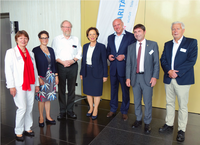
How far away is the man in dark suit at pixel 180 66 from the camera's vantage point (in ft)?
8.23

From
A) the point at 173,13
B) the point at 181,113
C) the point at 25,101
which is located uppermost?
the point at 173,13

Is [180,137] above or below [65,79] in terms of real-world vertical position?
below

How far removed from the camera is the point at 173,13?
12.2 ft

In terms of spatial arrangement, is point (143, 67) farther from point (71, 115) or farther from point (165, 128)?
point (71, 115)

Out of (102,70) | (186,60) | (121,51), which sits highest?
(121,51)

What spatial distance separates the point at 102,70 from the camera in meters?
Answer: 3.26

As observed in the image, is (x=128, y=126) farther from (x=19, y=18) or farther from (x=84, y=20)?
(x=19, y=18)

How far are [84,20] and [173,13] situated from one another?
2302mm

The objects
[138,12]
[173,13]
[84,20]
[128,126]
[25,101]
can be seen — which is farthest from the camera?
[84,20]

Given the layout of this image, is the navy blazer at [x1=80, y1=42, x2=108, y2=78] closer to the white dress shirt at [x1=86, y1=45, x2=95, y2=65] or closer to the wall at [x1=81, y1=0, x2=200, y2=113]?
the white dress shirt at [x1=86, y1=45, x2=95, y2=65]

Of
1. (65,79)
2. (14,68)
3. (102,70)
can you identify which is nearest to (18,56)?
(14,68)

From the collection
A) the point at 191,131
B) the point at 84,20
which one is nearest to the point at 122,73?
the point at 191,131

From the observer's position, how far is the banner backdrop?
158 inches

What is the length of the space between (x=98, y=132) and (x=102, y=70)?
1.15 m
